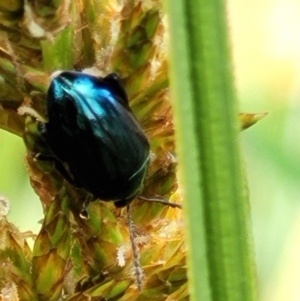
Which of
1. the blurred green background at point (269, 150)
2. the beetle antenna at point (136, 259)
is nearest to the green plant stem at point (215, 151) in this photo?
the beetle antenna at point (136, 259)

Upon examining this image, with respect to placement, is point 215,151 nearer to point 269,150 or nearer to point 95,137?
point 95,137

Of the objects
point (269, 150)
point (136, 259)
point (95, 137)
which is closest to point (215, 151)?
point (136, 259)

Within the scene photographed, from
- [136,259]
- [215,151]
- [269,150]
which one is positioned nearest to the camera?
[215,151]

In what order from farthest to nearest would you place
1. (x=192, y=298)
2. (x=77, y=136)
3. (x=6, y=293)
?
(x=77, y=136), (x=6, y=293), (x=192, y=298)

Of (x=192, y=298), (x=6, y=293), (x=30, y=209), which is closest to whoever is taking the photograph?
(x=192, y=298)

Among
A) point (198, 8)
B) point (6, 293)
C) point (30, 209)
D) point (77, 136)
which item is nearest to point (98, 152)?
point (77, 136)

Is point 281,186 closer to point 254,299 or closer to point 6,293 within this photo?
point 6,293

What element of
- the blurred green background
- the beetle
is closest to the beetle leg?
the beetle

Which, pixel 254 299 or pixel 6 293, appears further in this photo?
pixel 6 293
